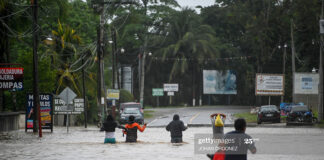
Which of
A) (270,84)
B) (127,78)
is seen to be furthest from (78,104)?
(127,78)

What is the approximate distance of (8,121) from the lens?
37531mm

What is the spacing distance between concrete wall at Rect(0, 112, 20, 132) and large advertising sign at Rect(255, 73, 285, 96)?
2645 centimetres

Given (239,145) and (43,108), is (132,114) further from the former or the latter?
(239,145)

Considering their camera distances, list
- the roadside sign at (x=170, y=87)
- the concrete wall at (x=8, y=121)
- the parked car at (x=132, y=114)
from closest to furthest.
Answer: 1. the concrete wall at (x=8, y=121)
2. the parked car at (x=132, y=114)
3. the roadside sign at (x=170, y=87)

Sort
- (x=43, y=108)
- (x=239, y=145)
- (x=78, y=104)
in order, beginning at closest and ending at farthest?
(x=239, y=145) < (x=43, y=108) < (x=78, y=104)

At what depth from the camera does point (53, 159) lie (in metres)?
16.8

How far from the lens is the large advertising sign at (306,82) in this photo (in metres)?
51.4

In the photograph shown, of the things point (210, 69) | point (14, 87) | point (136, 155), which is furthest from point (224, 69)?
point (136, 155)

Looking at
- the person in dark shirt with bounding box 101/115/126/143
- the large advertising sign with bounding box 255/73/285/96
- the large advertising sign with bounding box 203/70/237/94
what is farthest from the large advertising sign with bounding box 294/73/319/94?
the large advertising sign with bounding box 203/70/237/94

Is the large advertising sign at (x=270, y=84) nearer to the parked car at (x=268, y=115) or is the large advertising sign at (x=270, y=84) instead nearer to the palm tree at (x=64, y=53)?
the parked car at (x=268, y=115)

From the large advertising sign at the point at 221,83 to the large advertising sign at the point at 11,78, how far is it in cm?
6244

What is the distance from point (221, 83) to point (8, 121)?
57.8 metres

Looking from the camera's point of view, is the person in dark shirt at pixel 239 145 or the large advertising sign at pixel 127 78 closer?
the person in dark shirt at pixel 239 145

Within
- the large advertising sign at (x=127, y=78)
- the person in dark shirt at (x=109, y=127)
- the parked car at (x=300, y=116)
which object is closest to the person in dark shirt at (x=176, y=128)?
the person in dark shirt at (x=109, y=127)
